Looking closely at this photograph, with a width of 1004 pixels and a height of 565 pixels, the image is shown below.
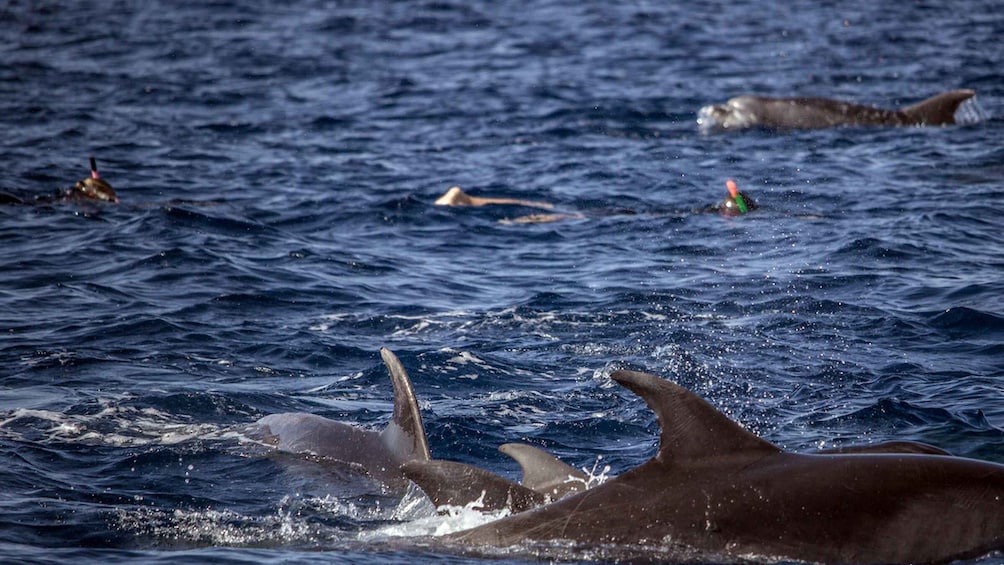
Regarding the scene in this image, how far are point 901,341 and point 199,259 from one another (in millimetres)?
8266

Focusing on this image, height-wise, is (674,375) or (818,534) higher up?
(818,534)

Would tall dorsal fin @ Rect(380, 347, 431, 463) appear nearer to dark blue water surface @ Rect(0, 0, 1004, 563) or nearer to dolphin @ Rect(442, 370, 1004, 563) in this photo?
dark blue water surface @ Rect(0, 0, 1004, 563)

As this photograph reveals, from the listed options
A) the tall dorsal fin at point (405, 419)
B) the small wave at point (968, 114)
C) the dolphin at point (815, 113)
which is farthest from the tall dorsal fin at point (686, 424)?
the small wave at point (968, 114)

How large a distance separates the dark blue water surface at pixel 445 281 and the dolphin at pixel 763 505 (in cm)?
124

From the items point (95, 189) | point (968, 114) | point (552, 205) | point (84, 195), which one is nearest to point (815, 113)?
point (968, 114)

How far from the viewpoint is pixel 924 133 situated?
838 inches

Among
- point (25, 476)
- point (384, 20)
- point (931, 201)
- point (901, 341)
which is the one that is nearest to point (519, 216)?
point (931, 201)

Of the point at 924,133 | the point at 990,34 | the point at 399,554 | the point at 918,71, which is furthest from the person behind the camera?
the point at 990,34

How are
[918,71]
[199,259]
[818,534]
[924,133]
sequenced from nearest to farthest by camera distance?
1. [818,534]
2. [199,259]
3. [924,133]
4. [918,71]

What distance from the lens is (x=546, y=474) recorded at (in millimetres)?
7504

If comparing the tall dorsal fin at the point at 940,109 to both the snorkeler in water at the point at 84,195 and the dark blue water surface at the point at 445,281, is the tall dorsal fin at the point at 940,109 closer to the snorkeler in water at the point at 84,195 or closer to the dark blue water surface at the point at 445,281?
the dark blue water surface at the point at 445,281

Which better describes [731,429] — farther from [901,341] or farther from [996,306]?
[996,306]

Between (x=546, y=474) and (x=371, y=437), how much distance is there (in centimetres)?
200

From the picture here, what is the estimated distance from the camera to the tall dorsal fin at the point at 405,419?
8.45 meters
